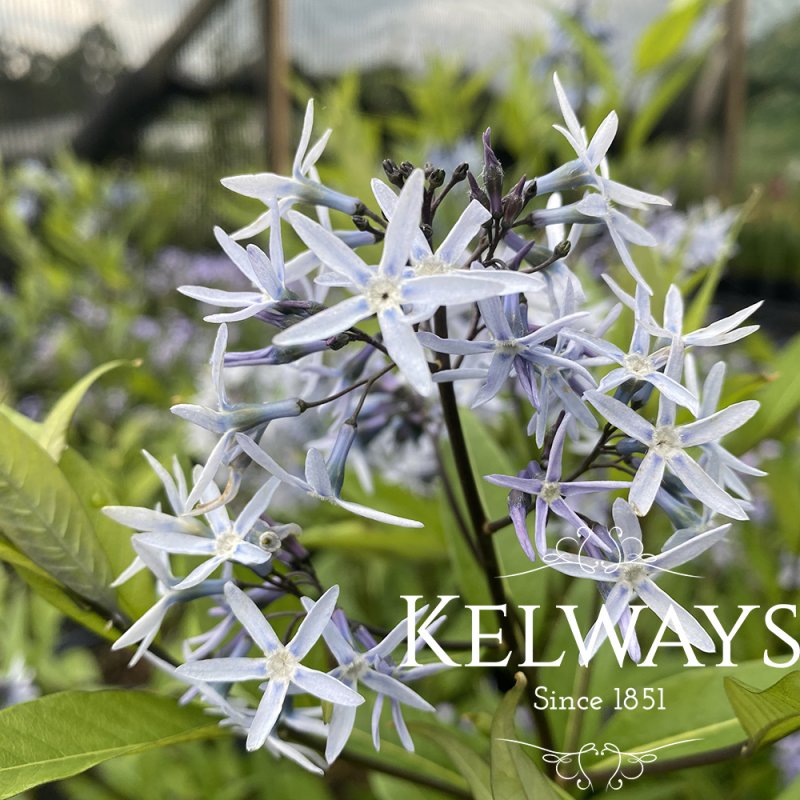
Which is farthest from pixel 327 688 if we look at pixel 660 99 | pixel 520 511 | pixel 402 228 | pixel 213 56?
pixel 213 56

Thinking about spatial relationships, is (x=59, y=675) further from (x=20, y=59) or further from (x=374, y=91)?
(x=20, y=59)

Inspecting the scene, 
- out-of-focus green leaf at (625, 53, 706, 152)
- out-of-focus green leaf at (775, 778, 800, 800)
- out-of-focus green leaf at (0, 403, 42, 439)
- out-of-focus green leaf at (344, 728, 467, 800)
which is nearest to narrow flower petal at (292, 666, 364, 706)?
→ out-of-focus green leaf at (344, 728, 467, 800)

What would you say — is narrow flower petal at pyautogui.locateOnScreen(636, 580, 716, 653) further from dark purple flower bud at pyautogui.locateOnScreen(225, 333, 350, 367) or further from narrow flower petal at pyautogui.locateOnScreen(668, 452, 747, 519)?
dark purple flower bud at pyautogui.locateOnScreen(225, 333, 350, 367)

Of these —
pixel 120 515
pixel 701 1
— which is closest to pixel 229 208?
pixel 701 1

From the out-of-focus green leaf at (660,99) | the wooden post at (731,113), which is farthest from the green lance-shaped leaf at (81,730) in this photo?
the wooden post at (731,113)

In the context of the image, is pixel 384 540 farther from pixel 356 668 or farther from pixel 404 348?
pixel 404 348

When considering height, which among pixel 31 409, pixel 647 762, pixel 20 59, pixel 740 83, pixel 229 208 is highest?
pixel 20 59

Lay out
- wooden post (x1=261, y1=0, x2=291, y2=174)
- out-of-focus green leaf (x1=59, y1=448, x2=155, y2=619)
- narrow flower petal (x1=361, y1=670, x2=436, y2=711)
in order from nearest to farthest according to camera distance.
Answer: narrow flower petal (x1=361, y1=670, x2=436, y2=711) < out-of-focus green leaf (x1=59, y1=448, x2=155, y2=619) < wooden post (x1=261, y1=0, x2=291, y2=174)
